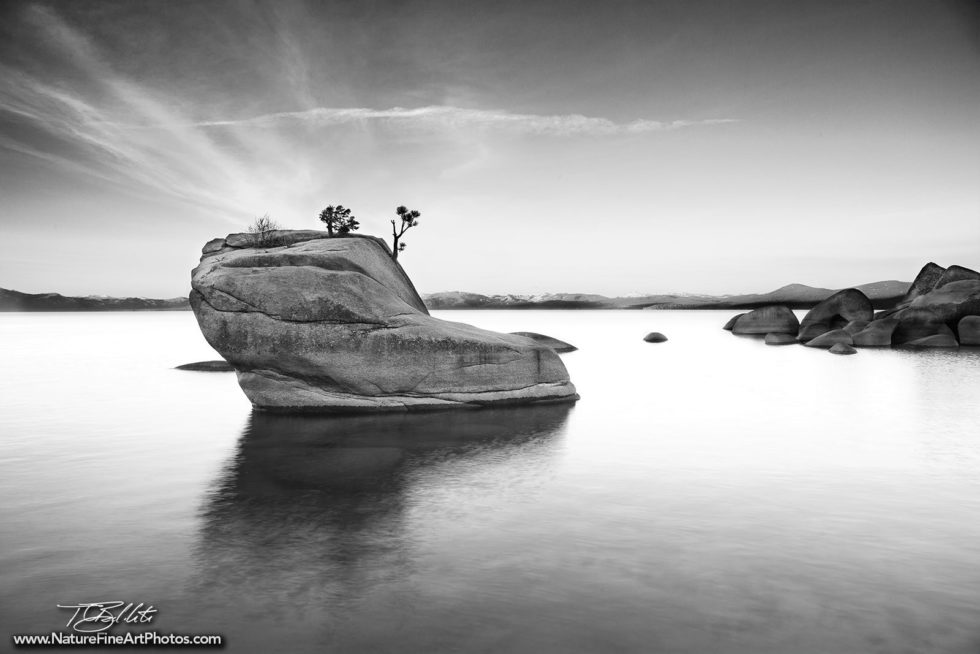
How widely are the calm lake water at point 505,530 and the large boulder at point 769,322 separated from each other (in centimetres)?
4416

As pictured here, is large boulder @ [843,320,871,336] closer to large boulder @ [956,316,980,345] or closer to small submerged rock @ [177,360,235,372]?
large boulder @ [956,316,980,345]

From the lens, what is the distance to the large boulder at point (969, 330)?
4334 cm

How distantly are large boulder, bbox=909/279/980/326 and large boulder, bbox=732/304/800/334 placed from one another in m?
12.0

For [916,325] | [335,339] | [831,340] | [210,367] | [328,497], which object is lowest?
[210,367]

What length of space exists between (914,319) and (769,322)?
57.7ft

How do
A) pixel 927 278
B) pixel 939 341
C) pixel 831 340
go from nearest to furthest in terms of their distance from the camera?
pixel 939 341 → pixel 831 340 → pixel 927 278

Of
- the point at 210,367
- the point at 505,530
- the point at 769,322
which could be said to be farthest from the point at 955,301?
the point at 210,367

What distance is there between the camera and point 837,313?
52656 millimetres

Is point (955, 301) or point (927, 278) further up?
point (927, 278)

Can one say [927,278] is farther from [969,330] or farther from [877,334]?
[877,334]

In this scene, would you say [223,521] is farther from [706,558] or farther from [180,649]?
[706,558]

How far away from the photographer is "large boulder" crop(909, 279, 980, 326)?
4416 cm

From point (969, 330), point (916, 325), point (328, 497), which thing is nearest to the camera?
point (328, 497)
